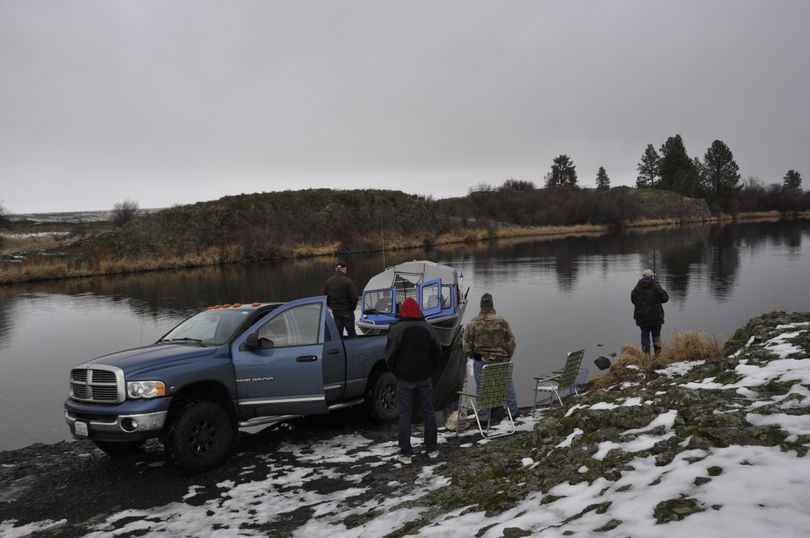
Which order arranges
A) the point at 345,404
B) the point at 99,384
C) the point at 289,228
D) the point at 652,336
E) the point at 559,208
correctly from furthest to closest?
the point at 559,208 < the point at 289,228 < the point at 652,336 < the point at 345,404 < the point at 99,384

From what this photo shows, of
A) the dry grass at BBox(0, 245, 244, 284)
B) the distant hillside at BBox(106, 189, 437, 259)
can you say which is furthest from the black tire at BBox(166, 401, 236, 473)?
the distant hillside at BBox(106, 189, 437, 259)

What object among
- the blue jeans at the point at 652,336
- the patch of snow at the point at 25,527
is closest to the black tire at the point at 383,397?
the patch of snow at the point at 25,527

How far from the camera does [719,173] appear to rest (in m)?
133

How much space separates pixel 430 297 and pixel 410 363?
10929mm

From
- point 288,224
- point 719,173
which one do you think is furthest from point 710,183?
point 288,224

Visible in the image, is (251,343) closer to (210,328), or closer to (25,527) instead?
(210,328)

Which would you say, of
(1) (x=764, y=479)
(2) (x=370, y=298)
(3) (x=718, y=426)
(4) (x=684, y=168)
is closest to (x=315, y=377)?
(3) (x=718, y=426)

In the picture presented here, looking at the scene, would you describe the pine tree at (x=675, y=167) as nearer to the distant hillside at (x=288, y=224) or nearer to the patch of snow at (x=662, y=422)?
the distant hillside at (x=288, y=224)

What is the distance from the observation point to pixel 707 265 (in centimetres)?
3694

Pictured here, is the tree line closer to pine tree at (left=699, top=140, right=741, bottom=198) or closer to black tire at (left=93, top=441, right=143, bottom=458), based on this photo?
pine tree at (left=699, top=140, right=741, bottom=198)

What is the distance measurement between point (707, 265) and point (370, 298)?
26.0m

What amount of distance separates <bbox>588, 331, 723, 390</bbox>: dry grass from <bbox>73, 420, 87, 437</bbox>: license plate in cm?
903

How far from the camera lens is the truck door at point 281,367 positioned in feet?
28.3

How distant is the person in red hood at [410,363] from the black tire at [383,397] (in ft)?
5.90
